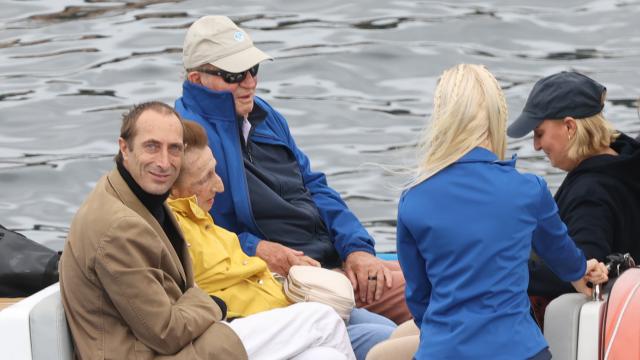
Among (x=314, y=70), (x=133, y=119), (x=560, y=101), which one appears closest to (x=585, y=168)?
(x=560, y=101)

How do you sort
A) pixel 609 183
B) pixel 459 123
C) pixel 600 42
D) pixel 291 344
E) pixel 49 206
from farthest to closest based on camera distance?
pixel 600 42 < pixel 49 206 < pixel 609 183 < pixel 291 344 < pixel 459 123

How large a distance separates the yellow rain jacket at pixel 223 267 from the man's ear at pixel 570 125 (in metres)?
1.04

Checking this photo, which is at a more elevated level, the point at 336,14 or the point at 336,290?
the point at 336,290

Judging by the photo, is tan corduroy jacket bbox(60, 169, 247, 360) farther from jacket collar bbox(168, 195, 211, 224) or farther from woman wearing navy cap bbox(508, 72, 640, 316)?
woman wearing navy cap bbox(508, 72, 640, 316)

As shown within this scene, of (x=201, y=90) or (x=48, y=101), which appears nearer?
(x=201, y=90)

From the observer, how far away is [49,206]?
1016 cm

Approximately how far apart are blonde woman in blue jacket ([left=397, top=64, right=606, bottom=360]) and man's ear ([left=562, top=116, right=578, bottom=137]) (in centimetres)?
83

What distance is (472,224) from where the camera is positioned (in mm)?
3752

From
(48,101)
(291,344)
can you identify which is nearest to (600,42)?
(48,101)

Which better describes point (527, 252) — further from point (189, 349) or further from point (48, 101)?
point (48, 101)

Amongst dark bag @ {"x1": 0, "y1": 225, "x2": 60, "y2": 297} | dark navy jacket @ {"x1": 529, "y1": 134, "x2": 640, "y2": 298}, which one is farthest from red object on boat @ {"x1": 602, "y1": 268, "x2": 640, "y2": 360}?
dark bag @ {"x1": 0, "y1": 225, "x2": 60, "y2": 297}

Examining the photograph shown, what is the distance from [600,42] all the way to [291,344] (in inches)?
386

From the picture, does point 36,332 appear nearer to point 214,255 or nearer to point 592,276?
point 214,255

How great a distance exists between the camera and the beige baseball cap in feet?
16.4
